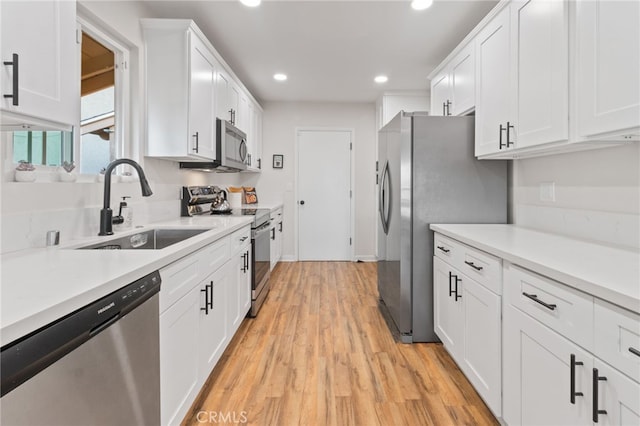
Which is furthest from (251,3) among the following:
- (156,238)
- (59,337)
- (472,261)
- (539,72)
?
(59,337)

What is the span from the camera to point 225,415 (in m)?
1.65

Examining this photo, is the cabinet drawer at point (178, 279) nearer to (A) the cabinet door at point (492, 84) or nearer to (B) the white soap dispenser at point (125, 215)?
(B) the white soap dispenser at point (125, 215)

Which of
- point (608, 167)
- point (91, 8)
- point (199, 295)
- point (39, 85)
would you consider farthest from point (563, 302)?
point (91, 8)

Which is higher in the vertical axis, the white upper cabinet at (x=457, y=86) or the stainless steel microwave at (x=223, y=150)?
the white upper cabinet at (x=457, y=86)

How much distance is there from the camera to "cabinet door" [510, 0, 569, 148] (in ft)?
4.89

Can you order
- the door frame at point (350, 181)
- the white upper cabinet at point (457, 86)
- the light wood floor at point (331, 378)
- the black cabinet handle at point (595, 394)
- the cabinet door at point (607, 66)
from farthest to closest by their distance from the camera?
the door frame at point (350, 181) < the white upper cabinet at point (457, 86) < the light wood floor at point (331, 378) < the cabinet door at point (607, 66) < the black cabinet handle at point (595, 394)

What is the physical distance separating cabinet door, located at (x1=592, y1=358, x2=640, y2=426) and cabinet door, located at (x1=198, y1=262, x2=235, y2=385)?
1583 millimetres

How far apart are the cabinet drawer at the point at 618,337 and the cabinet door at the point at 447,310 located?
987 millimetres

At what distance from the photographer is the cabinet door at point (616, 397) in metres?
0.81

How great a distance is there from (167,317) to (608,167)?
82.7 inches

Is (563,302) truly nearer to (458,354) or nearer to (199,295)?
(458,354)

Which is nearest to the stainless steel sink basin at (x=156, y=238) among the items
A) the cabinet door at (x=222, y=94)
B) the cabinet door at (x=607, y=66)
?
the cabinet door at (x=222, y=94)

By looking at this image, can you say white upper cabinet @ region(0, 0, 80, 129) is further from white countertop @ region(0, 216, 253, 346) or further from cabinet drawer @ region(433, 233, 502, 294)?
cabinet drawer @ region(433, 233, 502, 294)

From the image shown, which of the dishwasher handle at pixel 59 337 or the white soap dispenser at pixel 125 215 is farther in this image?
the white soap dispenser at pixel 125 215
